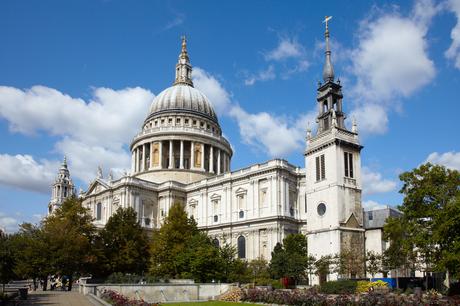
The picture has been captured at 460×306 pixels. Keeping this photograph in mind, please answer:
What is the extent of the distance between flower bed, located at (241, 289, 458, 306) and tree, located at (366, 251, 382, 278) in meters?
17.8

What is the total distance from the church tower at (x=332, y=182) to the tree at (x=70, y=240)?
23.9m

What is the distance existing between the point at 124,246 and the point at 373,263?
26.4m

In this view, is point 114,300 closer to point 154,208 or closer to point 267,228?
point 267,228

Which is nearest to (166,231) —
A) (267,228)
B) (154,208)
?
(267,228)

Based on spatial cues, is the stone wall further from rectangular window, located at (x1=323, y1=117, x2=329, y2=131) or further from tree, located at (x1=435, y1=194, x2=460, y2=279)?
rectangular window, located at (x1=323, y1=117, x2=329, y2=131)

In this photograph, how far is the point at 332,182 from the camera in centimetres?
5050

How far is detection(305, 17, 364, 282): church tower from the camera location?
4900cm

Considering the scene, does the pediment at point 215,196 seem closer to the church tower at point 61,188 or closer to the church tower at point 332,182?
the church tower at point 332,182

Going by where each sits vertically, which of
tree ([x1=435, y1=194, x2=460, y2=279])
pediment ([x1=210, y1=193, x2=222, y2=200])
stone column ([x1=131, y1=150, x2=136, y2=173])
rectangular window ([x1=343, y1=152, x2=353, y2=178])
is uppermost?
stone column ([x1=131, y1=150, x2=136, y2=173])

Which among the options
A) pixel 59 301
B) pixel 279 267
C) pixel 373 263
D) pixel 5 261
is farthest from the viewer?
pixel 279 267

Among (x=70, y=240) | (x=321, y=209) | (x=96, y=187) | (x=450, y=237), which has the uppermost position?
(x=96, y=187)

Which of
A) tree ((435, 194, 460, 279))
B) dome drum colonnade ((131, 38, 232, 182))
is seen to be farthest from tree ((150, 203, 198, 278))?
dome drum colonnade ((131, 38, 232, 182))

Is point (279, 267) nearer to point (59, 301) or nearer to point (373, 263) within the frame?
point (373, 263)

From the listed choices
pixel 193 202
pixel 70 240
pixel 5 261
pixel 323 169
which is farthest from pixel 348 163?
pixel 5 261
